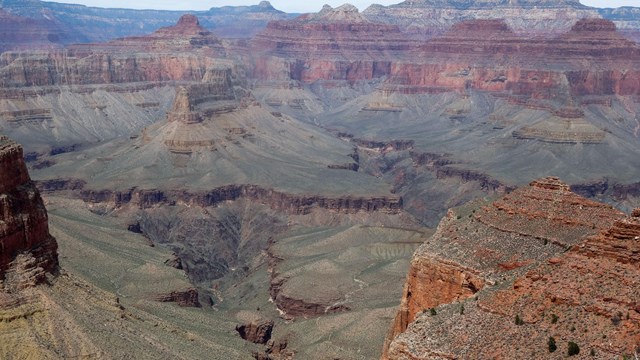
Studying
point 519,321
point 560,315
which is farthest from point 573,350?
point 519,321

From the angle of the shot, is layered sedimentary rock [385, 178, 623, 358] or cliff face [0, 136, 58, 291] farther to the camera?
cliff face [0, 136, 58, 291]

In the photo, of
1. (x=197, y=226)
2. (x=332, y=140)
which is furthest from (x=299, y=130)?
(x=197, y=226)

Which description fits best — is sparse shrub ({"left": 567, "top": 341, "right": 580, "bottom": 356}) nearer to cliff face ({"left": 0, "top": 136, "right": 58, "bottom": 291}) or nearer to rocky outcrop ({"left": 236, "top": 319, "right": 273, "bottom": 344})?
cliff face ({"left": 0, "top": 136, "right": 58, "bottom": 291})

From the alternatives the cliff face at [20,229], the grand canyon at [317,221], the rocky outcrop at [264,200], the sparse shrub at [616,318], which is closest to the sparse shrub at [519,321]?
the grand canyon at [317,221]

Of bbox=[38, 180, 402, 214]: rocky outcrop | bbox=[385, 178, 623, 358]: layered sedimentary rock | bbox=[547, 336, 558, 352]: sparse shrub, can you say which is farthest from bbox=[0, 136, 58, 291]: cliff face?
bbox=[38, 180, 402, 214]: rocky outcrop

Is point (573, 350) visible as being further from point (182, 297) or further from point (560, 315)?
point (182, 297)
